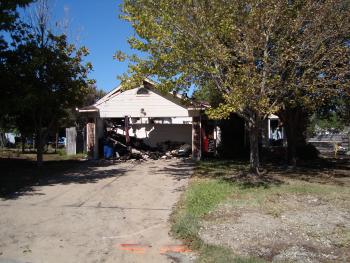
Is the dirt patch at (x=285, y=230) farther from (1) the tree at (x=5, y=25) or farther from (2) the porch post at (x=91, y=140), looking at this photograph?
(2) the porch post at (x=91, y=140)

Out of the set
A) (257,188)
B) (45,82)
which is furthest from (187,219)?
(45,82)

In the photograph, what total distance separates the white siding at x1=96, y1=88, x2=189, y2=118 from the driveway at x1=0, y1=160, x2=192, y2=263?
8298mm

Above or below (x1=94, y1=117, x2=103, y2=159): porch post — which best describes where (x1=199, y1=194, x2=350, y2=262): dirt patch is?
below

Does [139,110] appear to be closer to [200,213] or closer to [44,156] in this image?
[44,156]

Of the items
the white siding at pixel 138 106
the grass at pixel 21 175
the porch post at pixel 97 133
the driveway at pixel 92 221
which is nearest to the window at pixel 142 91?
the white siding at pixel 138 106

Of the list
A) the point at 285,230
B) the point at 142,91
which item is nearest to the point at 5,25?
the point at 142,91

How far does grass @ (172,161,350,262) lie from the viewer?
817 cm

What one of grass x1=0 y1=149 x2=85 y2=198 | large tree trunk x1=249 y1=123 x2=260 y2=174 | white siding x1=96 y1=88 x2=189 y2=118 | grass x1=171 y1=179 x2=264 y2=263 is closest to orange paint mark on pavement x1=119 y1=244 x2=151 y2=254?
grass x1=171 y1=179 x2=264 y2=263

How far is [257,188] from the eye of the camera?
14008mm

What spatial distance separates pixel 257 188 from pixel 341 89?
4.98 meters

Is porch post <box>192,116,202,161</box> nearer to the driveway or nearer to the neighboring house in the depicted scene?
the neighboring house

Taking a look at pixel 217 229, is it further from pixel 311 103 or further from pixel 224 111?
pixel 311 103

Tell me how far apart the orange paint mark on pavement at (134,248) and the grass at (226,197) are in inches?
33.5

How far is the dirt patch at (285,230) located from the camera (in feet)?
25.0
